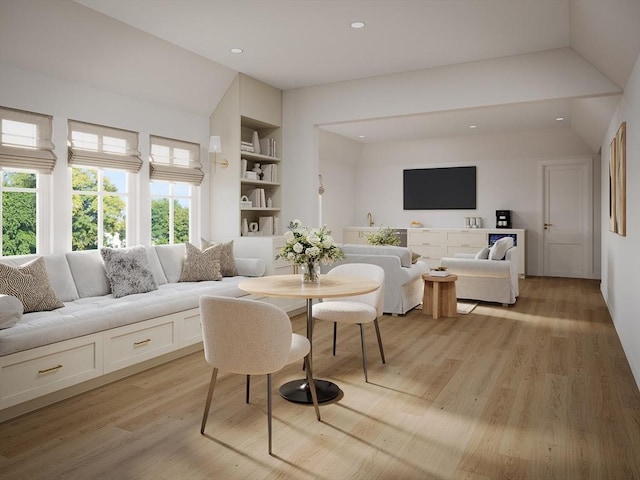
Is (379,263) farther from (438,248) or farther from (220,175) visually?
(438,248)

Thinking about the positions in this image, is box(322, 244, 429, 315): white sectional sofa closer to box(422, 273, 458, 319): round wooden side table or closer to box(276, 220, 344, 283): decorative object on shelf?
box(422, 273, 458, 319): round wooden side table

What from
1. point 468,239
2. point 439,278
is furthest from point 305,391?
point 468,239

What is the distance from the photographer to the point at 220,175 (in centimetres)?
576

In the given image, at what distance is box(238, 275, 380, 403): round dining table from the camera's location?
2936 millimetres

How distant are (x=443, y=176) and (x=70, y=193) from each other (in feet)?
24.8

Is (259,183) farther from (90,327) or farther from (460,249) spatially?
(460,249)

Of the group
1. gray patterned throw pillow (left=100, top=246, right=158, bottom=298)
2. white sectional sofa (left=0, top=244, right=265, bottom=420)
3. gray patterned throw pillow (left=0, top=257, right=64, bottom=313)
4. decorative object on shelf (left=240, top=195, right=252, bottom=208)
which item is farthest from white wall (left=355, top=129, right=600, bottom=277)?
gray patterned throw pillow (left=0, top=257, right=64, bottom=313)

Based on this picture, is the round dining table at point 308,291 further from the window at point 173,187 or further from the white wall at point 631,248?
the window at point 173,187

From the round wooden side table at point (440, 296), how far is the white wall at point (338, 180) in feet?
13.2

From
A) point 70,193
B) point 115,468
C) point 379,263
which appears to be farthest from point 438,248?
point 115,468

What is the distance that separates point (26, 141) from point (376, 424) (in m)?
3.50

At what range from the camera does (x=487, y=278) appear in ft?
21.2

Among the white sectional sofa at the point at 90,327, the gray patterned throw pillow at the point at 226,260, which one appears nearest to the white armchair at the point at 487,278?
the gray patterned throw pillow at the point at 226,260

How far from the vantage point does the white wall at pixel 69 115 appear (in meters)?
3.88
